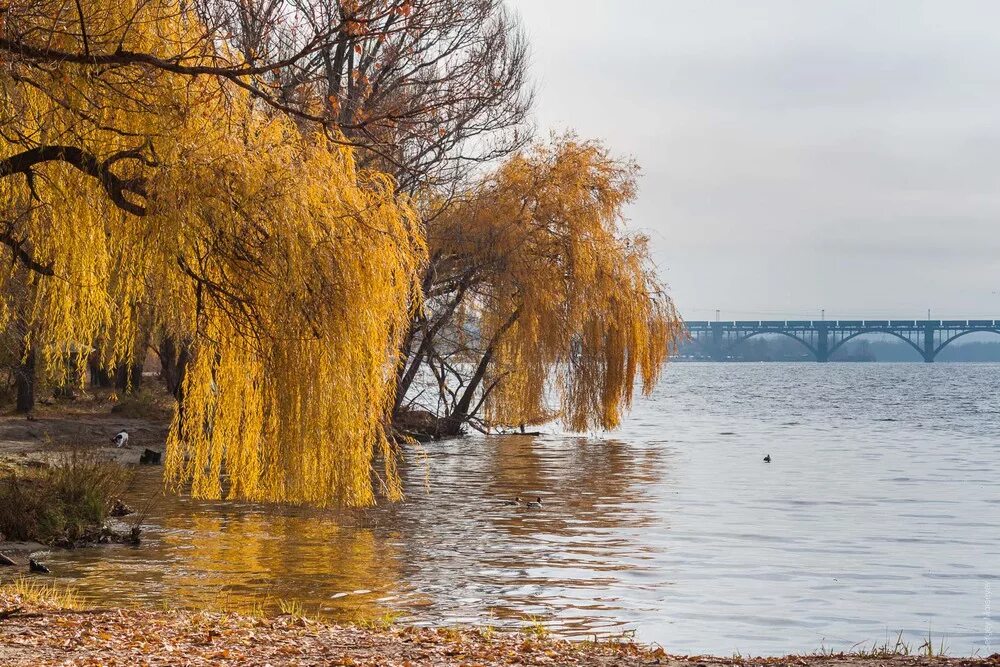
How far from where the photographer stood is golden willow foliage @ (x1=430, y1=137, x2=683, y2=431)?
99.8ft

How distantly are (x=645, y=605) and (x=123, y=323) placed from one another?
20.4ft

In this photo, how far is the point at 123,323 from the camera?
13.3 m

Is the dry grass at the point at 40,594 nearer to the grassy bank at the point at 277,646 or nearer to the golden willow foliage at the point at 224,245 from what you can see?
the grassy bank at the point at 277,646

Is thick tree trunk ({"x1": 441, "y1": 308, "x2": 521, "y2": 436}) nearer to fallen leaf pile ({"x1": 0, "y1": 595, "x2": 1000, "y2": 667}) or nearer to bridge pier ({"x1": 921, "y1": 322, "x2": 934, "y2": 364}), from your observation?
fallen leaf pile ({"x1": 0, "y1": 595, "x2": 1000, "y2": 667})

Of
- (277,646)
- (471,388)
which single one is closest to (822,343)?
(471,388)

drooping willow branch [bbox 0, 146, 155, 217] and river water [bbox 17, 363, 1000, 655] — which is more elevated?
drooping willow branch [bbox 0, 146, 155, 217]

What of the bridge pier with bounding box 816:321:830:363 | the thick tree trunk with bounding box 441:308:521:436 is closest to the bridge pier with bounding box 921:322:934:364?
the bridge pier with bounding box 816:321:830:363

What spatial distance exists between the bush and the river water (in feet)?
2.08

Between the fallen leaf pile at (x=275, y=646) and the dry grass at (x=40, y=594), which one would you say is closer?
the fallen leaf pile at (x=275, y=646)

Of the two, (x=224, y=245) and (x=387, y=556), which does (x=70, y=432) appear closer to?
(x=387, y=556)

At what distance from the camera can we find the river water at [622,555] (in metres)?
12.0

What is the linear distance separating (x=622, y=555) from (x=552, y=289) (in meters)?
15.4

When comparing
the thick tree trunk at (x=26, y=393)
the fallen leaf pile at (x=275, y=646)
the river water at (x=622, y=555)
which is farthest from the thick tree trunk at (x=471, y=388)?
the fallen leaf pile at (x=275, y=646)

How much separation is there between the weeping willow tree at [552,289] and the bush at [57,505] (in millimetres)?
14450
